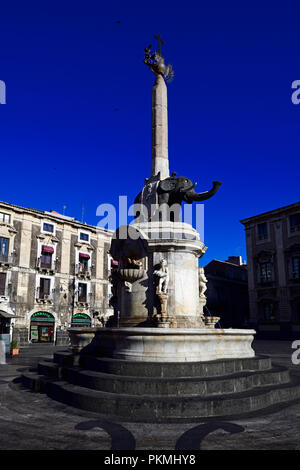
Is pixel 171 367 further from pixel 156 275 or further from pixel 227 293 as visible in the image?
pixel 227 293

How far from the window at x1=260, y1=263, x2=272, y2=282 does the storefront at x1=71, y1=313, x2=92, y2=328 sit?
20083 mm

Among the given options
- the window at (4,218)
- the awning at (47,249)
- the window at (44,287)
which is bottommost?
the window at (44,287)

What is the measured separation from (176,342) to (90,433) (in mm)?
3693

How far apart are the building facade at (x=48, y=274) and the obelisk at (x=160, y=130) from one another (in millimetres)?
21763

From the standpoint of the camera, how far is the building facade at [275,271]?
1426 inches

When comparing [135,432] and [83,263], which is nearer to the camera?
[135,432]

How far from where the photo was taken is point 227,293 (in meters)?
49.8

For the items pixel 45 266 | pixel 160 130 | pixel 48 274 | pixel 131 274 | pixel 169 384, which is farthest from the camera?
pixel 45 266

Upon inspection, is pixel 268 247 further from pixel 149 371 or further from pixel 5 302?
pixel 149 371

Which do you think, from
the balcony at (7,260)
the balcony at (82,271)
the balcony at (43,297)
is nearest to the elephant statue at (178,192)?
the balcony at (7,260)

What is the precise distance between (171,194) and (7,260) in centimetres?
2501

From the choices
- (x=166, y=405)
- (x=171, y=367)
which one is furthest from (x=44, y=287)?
(x=166, y=405)

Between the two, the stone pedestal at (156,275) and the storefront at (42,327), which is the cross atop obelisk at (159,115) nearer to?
the stone pedestal at (156,275)
